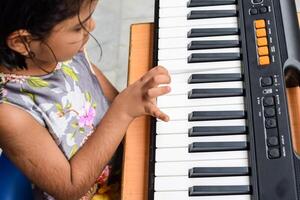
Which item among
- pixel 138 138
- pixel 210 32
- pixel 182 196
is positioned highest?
pixel 210 32

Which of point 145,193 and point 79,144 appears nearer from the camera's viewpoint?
point 145,193

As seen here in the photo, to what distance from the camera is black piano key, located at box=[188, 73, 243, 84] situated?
89cm

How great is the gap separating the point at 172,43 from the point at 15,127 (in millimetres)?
327

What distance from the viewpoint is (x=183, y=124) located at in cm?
87

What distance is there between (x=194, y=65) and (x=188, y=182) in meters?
0.23

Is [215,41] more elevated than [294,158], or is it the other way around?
[215,41]

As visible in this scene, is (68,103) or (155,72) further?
(68,103)

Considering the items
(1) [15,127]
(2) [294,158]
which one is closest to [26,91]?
(1) [15,127]

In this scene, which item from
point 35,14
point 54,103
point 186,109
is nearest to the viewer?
point 35,14

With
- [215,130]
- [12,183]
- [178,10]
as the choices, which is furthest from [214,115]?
[12,183]

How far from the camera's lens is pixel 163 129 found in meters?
0.87

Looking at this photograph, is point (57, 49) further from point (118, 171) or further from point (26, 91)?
point (118, 171)

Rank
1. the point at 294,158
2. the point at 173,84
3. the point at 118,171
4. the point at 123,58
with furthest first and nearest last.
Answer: the point at 123,58
the point at 118,171
the point at 173,84
the point at 294,158

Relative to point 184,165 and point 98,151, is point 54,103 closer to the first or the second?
point 98,151
